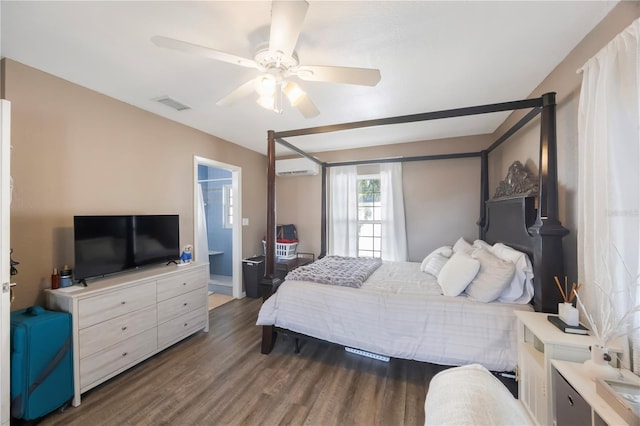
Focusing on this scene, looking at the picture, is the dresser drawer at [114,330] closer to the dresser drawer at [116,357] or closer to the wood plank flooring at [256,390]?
the dresser drawer at [116,357]

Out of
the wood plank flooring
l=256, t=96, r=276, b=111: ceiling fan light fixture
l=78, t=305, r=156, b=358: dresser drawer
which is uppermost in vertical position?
l=256, t=96, r=276, b=111: ceiling fan light fixture

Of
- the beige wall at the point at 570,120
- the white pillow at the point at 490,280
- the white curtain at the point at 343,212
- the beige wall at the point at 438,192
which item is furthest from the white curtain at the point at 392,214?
the beige wall at the point at 570,120

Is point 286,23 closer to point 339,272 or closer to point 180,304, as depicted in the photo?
point 339,272

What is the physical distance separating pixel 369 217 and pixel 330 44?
118 inches

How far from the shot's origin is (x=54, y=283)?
1.91m

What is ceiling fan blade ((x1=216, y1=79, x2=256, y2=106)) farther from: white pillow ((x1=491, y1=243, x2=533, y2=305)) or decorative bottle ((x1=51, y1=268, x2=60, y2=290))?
white pillow ((x1=491, y1=243, x2=533, y2=305))

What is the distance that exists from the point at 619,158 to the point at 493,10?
102cm

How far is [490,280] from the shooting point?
189cm

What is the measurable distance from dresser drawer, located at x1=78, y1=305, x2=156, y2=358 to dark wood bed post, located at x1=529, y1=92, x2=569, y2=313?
3154 millimetres

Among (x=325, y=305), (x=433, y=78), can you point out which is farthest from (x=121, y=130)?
(x=433, y=78)

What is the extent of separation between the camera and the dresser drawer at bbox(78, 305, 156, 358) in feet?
5.95

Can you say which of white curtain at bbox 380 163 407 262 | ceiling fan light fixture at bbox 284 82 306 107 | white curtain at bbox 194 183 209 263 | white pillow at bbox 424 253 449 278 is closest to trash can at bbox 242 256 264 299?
white curtain at bbox 194 183 209 263

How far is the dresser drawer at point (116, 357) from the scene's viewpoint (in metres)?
1.81

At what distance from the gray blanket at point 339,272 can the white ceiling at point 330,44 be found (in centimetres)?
177
